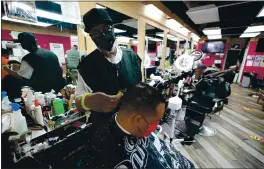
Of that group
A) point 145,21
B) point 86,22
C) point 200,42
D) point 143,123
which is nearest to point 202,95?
point 145,21

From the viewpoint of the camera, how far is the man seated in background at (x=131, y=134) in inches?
29.9

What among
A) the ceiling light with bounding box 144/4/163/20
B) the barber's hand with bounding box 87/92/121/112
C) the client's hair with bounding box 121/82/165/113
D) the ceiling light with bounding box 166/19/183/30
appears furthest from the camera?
the ceiling light with bounding box 166/19/183/30

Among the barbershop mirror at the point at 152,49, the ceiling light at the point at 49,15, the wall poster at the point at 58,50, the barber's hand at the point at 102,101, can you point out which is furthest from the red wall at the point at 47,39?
the barbershop mirror at the point at 152,49

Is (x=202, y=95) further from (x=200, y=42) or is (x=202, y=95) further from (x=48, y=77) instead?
(x=200, y=42)

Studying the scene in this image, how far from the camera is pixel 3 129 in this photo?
2.61 ft

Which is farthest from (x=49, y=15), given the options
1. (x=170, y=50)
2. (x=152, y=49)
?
(x=170, y=50)

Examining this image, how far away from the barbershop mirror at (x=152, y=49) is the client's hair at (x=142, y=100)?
2231mm

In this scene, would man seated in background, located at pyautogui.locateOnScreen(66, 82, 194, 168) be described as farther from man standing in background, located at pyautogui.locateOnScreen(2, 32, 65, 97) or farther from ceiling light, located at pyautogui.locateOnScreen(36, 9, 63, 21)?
ceiling light, located at pyautogui.locateOnScreen(36, 9, 63, 21)

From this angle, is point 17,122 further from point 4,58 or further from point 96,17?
point 96,17

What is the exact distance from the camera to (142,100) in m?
0.75

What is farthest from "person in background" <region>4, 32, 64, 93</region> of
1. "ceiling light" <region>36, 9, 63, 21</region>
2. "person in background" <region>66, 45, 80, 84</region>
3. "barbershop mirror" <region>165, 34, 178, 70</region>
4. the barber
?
"barbershop mirror" <region>165, 34, 178, 70</region>

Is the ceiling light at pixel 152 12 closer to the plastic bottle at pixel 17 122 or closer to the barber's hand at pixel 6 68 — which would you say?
the barber's hand at pixel 6 68

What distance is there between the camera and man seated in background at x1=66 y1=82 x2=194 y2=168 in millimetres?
758

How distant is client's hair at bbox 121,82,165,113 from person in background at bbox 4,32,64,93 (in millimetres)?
984
